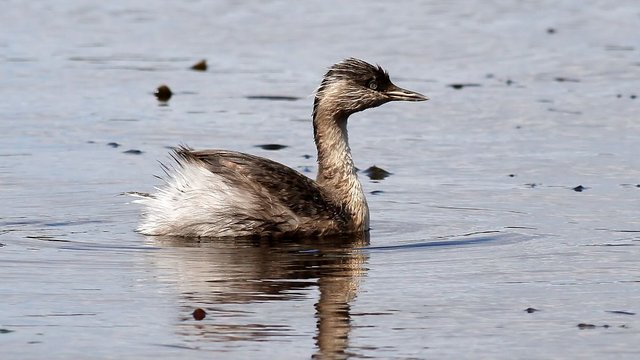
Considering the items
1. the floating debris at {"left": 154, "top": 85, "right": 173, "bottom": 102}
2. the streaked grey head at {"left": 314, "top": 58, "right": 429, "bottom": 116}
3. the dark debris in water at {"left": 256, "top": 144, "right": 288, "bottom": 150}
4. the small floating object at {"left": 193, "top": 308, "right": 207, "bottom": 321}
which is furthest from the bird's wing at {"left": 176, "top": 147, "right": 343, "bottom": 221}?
the floating debris at {"left": 154, "top": 85, "right": 173, "bottom": 102}

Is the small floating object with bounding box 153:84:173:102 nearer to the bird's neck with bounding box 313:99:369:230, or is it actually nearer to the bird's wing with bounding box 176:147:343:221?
the bird's neck with bounding box 313:99:369:230

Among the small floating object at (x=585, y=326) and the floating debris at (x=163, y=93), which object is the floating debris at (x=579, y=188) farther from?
the floating debris at (x=163, y=93)

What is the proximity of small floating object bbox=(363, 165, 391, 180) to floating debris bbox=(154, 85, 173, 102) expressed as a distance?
3.83 metres

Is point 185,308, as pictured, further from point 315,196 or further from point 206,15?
point 206,15

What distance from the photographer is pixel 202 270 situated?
998 centimetres

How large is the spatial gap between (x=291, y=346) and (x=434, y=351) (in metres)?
0.69

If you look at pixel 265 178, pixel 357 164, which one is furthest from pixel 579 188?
pixel 265 178

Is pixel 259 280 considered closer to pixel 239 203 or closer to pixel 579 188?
pixel 239 203

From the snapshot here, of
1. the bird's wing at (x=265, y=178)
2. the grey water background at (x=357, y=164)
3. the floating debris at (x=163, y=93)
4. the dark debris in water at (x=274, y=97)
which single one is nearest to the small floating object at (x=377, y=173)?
the grey water background at (x=357, y=164)

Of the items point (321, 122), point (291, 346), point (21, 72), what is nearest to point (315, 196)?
point (321, 122)

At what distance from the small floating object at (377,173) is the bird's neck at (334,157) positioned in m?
1.27

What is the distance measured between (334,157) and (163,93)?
5012 millimetres

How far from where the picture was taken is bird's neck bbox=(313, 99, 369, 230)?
12055 mm

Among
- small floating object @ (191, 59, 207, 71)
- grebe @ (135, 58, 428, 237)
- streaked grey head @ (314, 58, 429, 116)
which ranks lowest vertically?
grebe @ (135, 58, 428, 237)
